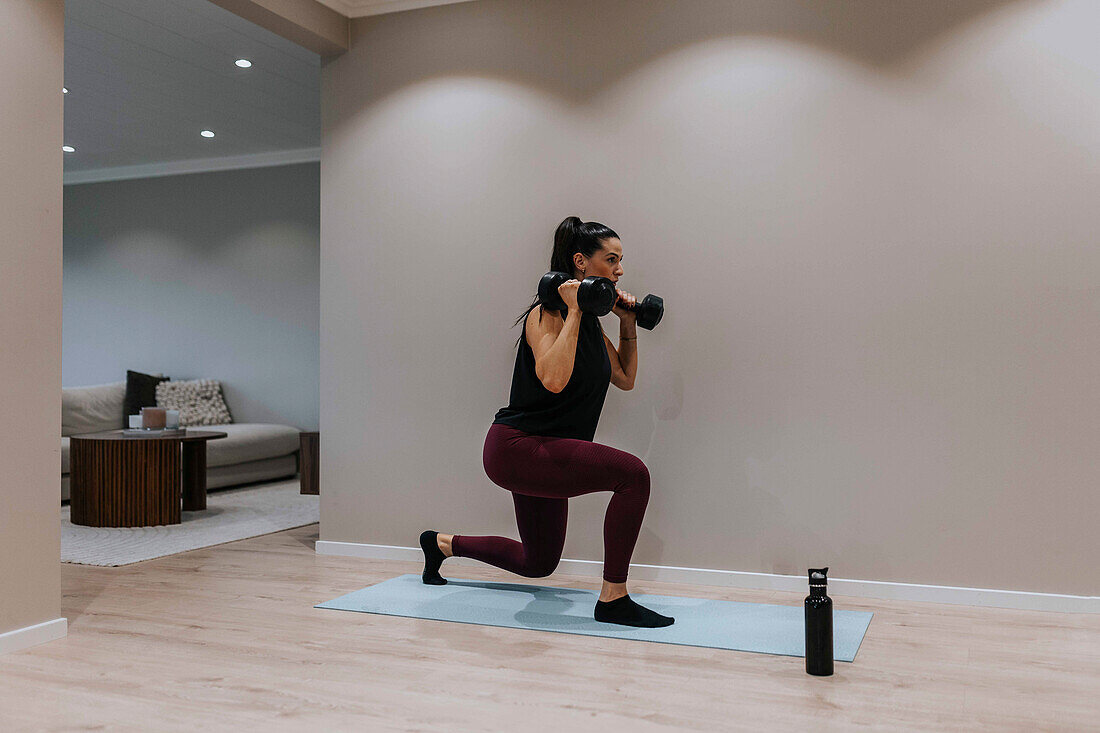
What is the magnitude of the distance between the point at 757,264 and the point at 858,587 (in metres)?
1.22

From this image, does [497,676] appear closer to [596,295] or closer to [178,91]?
[596,295]

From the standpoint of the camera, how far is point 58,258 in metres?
2.76

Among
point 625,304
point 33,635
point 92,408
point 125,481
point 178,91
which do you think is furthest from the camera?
point 92,408

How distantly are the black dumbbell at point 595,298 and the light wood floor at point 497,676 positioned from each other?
0.98m

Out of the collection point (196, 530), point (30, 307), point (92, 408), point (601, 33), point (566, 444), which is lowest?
point (196, 530)

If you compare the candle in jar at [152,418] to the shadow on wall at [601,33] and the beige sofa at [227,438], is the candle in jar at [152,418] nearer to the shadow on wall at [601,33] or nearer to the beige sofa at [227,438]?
the beige sofa at [227,438]

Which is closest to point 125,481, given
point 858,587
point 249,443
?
point 249,443

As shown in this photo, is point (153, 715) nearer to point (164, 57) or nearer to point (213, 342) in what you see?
point (164, 57)

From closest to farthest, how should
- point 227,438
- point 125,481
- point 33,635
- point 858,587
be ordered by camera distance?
1. point 33,635
2. point 858,587
3. point 125,481
4. point 227,438

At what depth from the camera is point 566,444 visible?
2842mm

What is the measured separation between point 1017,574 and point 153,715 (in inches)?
105

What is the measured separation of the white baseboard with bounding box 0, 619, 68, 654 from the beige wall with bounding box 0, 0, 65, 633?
22 millimetres

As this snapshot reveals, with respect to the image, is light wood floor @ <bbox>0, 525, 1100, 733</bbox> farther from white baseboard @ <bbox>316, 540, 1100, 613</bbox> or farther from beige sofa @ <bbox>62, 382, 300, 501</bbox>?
beige sofa @ <bbox>62, 382, 300, 501</bbox>

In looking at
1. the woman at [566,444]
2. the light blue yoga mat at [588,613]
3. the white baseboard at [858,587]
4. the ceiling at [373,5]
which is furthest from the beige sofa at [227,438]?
the woman at [566,444]
